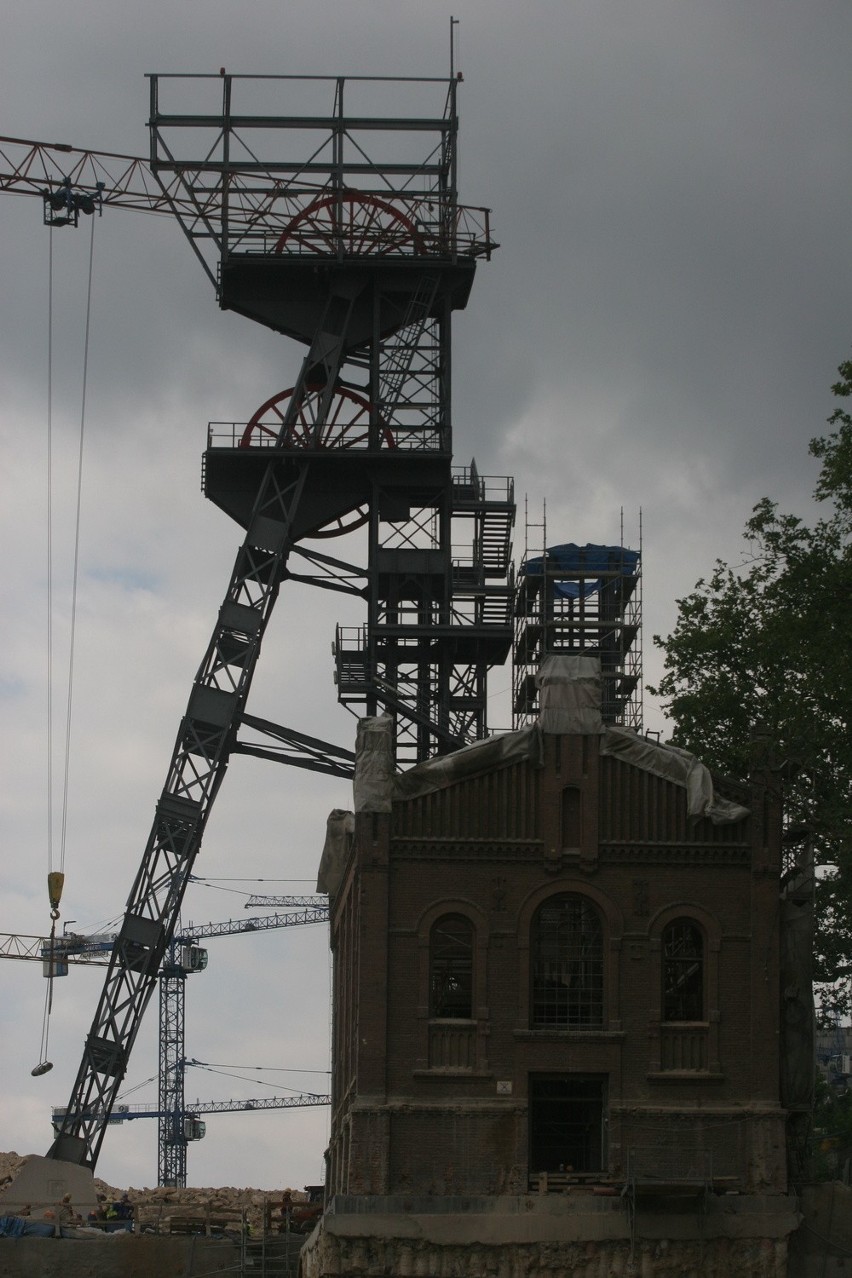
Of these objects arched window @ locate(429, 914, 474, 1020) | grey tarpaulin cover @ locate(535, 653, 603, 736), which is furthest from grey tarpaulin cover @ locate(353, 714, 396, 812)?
grey tarpaulin cover @ locate(535, 653, 603, 736)

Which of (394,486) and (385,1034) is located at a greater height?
(394,486)

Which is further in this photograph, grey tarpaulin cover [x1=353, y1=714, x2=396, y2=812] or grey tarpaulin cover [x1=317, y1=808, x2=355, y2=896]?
grey tarpaulin cover [x1=317, y1=808, x2=355, y2=896]

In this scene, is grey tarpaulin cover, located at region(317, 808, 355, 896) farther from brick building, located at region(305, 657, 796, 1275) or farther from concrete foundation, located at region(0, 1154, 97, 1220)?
concrete foundation, located at region(0, 1154, 97, 1220)

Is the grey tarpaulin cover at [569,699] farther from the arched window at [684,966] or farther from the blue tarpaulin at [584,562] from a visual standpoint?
the blue tarpaulin at [584,562]

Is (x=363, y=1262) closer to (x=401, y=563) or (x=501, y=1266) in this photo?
(x=501, y=1266)

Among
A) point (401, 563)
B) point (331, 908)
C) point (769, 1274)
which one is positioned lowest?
point (769, 1274)

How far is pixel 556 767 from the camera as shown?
53844 mm

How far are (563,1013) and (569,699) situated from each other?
22.9 feet

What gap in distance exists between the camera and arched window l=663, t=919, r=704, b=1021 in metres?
53.3

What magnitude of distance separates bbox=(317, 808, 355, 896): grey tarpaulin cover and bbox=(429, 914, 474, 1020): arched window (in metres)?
6.32

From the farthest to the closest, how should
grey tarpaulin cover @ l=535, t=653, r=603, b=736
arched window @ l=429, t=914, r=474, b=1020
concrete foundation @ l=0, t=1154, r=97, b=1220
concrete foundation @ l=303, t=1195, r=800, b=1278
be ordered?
concrete foundation @ l=0, t=1154, r=97, b=1220
grey tarpaulin cover @ l=535, t=653, r=603, b=736
arched window @ l=429, t=914, r=474, b=1020
concrete foundation @ l=303, t=1195, r=800, b=1278

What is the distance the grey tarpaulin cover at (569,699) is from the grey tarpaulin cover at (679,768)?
59 centimetres

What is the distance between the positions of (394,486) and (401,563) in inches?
104

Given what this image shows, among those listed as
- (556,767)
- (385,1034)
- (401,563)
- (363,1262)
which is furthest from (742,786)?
(401,563)
